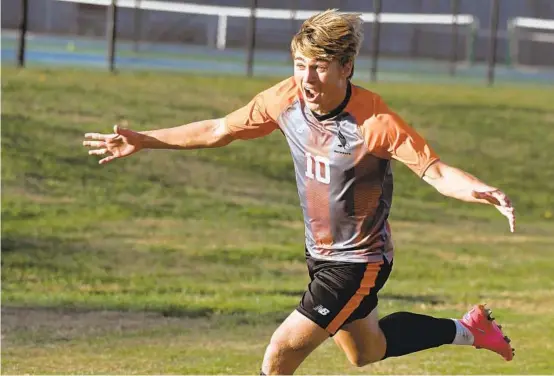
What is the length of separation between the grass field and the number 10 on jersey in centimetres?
297

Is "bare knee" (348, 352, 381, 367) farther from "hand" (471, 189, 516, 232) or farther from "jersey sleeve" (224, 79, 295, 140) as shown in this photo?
"hand" (471, 189, 516, 232)

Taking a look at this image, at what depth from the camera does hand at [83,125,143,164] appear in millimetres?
7227

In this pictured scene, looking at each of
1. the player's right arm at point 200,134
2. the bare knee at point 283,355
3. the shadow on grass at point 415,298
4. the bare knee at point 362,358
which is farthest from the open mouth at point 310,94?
the shadow on grass at point 415,298

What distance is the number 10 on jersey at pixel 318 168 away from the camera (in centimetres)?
677

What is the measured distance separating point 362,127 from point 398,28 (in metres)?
28.9

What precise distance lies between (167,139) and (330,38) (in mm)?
1181

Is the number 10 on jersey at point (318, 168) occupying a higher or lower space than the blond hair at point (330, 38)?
lower

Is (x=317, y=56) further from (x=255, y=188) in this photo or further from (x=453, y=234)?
(x=255, y=188)

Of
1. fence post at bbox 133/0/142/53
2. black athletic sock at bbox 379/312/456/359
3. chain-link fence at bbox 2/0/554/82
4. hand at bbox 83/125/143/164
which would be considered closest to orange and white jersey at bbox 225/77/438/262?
hand at bbox 83/125/143/164

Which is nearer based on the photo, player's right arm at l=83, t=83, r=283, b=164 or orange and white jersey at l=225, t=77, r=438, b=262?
orange and white jersey at l=225, t=77, r=438, b=262

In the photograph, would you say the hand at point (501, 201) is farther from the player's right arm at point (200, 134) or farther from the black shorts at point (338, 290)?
the player's right arm at point (200, 134)

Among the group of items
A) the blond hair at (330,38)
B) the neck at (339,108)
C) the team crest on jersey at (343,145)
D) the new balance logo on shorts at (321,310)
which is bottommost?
the new balance logo on shorts at (321,310)

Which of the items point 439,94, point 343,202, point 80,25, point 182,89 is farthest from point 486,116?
point 343,202

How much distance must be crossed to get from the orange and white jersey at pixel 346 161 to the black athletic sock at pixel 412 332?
755mm
